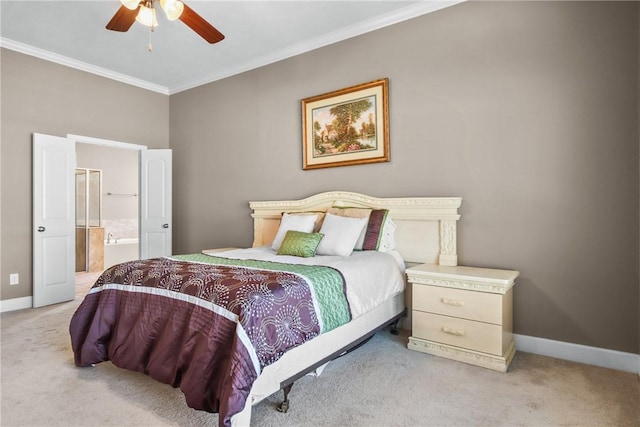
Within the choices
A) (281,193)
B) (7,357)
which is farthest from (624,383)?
(7,357)

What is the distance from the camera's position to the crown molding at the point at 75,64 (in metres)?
4.00

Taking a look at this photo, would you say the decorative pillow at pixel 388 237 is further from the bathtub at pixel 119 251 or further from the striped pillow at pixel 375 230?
the bathtub at pixel 119 251

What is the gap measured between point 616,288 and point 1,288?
5644mm

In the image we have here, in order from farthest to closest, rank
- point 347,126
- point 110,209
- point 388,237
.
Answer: point 110,209 < point 347,126 < point 388,237

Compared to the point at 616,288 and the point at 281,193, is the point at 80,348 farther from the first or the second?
the point at 616,288

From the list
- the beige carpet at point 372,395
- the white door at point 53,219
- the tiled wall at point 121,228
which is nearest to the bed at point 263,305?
the beige carpet at point 372,395

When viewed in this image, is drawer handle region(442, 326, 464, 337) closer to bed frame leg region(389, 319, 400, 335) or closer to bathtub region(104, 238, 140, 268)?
bed frame leg region(389, 319, 400, 335)

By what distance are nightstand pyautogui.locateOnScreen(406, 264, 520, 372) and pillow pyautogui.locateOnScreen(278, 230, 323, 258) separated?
31.2 inches

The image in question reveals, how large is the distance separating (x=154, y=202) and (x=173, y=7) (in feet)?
11.1

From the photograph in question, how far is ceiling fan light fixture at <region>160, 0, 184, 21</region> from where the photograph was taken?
2.30 metres

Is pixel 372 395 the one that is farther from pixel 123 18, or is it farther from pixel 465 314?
pixel 123 18

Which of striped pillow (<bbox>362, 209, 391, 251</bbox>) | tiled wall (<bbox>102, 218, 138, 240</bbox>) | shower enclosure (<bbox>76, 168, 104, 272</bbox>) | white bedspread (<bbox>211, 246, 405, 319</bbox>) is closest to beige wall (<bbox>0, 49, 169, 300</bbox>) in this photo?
shower enclosure (<bbox>76, 168, 104, 272</bbox>)

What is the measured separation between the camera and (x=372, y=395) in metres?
2.10

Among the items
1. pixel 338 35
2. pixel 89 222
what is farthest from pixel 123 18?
pixel 89 222
